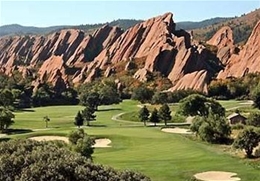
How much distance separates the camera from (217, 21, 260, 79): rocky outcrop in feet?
589

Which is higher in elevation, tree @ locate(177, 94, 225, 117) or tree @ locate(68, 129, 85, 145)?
tree @ locate(177, 94, 225, 117)

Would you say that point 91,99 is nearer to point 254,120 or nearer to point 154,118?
point 154,118

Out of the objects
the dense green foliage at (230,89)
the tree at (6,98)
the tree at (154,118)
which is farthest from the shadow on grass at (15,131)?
the dense green foliage at (230,89)

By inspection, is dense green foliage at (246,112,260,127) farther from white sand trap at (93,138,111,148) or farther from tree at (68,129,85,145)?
tree at (68,129,85,145)

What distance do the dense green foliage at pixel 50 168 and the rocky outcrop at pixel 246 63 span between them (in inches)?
5900

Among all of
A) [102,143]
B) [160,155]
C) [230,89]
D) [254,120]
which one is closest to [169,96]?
[230,89]

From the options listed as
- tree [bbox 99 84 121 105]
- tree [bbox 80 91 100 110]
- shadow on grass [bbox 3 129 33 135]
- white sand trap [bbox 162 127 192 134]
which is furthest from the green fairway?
tree [bbox 99 84 121 105]

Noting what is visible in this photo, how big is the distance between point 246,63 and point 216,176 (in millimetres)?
139183

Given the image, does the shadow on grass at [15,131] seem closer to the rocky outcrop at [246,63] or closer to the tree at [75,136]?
the tree at [75,136]

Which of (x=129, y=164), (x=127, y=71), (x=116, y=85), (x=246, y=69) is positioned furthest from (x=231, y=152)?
(x=127, y=71)

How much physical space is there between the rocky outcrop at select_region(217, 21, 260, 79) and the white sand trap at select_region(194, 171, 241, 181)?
414ft

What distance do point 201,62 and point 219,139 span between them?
4651 inches

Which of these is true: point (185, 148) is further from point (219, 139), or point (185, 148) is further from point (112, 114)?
point (112, 114)

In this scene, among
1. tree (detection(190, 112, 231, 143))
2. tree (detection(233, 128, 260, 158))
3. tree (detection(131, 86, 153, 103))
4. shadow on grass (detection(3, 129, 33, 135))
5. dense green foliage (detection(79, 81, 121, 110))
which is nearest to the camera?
tree (detection(233, 128, 260, 158))
